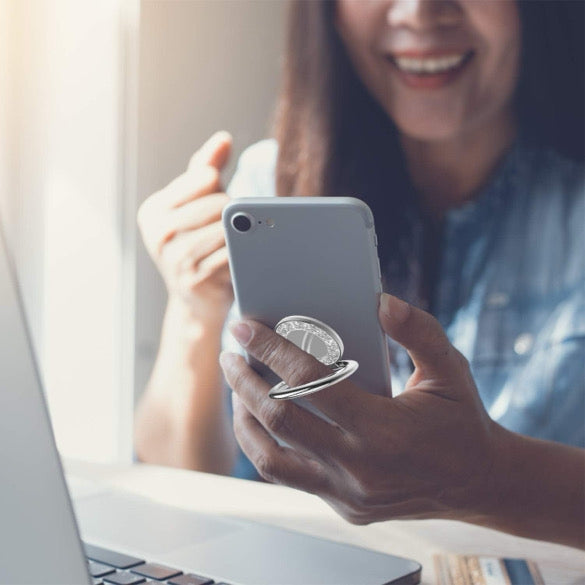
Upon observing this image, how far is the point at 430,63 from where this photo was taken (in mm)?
1267

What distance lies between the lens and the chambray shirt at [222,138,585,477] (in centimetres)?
125

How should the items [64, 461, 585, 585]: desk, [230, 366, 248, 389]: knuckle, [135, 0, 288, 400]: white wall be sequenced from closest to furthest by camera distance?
[230, 366, 248, 389]: knuckle < [64, 461, 585, 585]: desk < [135, 0, 288, 400]: white wall

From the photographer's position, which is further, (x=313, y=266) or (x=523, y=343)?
(x=523, y=343)

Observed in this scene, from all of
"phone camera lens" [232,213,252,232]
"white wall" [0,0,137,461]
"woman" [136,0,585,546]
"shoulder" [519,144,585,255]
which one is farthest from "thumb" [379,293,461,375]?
"white wall" [0,0,137,461]

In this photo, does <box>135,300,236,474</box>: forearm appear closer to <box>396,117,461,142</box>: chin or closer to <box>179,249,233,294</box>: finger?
<box>179,249,233,294</box>: finger

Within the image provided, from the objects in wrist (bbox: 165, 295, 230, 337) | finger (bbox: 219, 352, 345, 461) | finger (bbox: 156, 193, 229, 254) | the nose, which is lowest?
wrist (bbox: 165, 295, 230, 337)

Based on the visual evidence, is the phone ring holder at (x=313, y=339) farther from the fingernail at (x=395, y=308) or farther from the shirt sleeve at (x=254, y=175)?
the shirt sleeve at (x=254, y=175)

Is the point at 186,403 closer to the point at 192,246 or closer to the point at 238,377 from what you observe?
the point at 192,246

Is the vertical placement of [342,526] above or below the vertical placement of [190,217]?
below

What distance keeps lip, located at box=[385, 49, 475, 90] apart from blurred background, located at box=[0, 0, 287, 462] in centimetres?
19

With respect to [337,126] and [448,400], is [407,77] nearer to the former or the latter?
[337,126]

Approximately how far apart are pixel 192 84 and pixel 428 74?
38 cm

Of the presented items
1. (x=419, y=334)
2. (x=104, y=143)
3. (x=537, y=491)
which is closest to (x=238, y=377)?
(x=419, y=334)

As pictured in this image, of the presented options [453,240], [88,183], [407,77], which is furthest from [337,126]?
[88,183]
